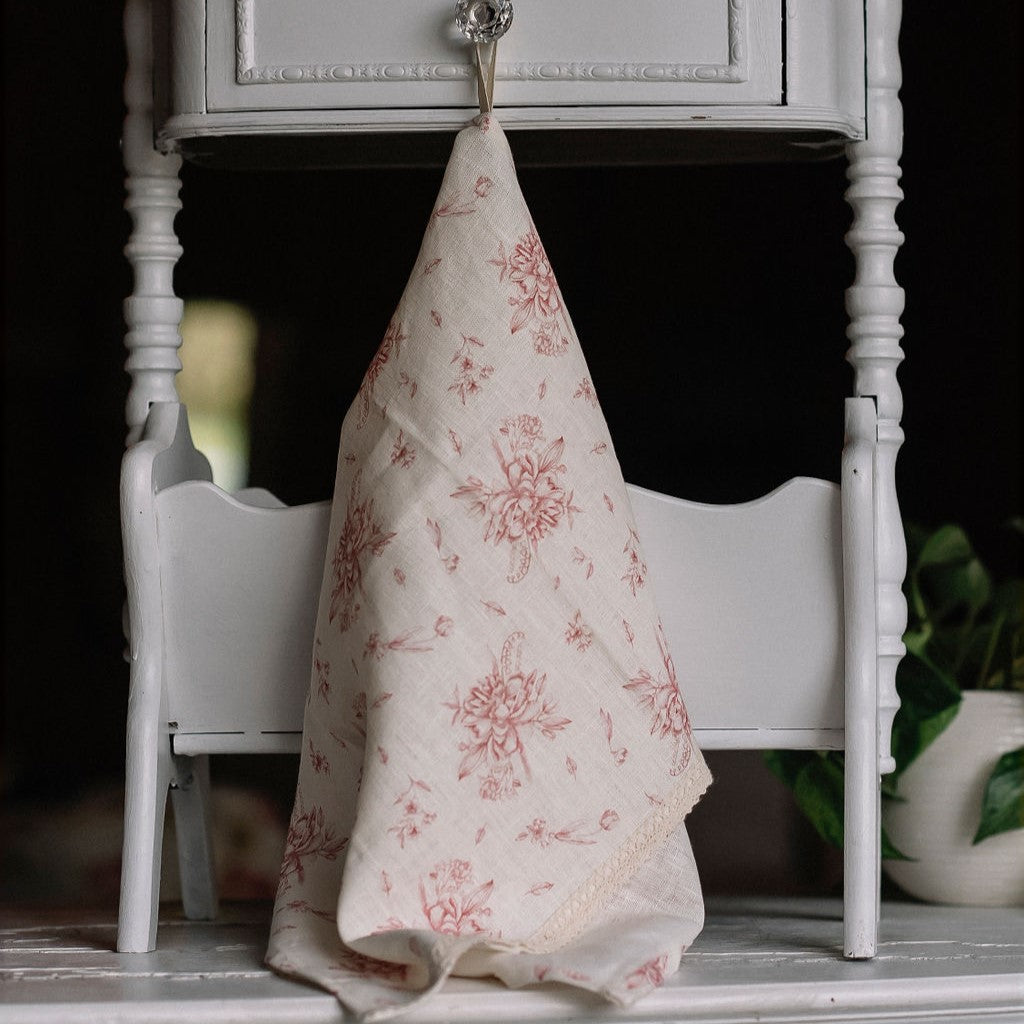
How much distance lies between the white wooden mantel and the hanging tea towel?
0.02m

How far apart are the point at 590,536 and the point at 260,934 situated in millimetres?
383

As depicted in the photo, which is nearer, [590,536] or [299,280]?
[590,536]

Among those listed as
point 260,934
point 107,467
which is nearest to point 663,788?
point 260,934

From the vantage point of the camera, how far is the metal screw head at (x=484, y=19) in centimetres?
84

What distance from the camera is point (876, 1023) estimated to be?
76 cm

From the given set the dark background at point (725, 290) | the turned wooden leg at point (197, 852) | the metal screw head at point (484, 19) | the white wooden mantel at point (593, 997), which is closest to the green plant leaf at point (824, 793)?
the white wooden mantel at point (593, 997)

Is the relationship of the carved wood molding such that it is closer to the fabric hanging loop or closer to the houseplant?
the fabric hanging loop

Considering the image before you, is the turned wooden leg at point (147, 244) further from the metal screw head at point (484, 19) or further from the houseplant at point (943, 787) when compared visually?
the houseplant at point (943, 787)

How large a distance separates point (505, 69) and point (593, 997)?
0.54 meters

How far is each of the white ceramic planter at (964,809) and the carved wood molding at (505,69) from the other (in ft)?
1.77

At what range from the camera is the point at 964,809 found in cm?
108

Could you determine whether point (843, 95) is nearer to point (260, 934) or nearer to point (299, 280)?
point (260, 934)

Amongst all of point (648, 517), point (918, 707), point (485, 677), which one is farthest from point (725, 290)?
point (485, 677)

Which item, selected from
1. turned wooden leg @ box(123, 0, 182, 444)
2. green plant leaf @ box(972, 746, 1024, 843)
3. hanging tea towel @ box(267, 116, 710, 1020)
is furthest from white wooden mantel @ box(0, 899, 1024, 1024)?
turned wooden leg @ box(123, 0, 182, 444)
